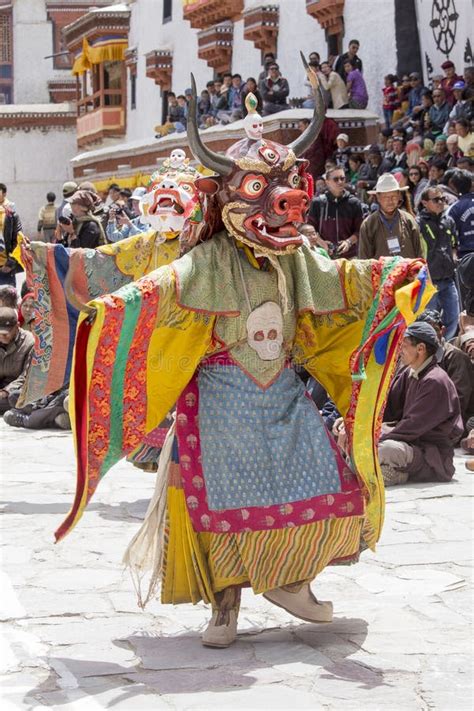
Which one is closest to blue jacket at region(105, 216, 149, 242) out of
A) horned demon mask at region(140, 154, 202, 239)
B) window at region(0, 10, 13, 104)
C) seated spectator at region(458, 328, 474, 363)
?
seated spectator at region(458, 328, 474, 363)

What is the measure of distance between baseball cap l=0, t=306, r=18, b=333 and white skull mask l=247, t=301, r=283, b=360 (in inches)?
245

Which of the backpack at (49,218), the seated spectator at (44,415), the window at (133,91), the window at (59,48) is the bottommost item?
the seated spectator at (44,415)

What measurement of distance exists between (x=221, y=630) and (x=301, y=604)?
11.7 inches

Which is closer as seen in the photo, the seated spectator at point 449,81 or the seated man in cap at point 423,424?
the seated man in cap at point 423,424

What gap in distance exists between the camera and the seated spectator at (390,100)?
18.8 metres

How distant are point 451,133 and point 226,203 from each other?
10.5 metres

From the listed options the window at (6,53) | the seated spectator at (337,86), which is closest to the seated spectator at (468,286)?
the seated spectator at (337,86)

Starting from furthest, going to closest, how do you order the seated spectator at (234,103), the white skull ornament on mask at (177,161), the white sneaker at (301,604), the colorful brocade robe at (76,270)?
the seated spectator at (234,103) < the white skull ornament on mask at (177,161) < the colorful brocade robe at (76,270) < the white sneaker at (301,604)

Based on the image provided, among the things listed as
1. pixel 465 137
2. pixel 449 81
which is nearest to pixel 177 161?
pixel 465 137

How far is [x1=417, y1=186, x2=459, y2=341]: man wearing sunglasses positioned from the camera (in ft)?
33.6

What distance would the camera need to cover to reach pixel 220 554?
15.4 ft

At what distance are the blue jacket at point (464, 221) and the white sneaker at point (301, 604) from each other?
19.8ft

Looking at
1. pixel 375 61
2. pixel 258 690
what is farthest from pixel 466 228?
pixel 375 61

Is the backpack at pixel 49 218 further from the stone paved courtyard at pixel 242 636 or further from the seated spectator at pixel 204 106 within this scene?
the stone paved courtyard at pixel 242 636
